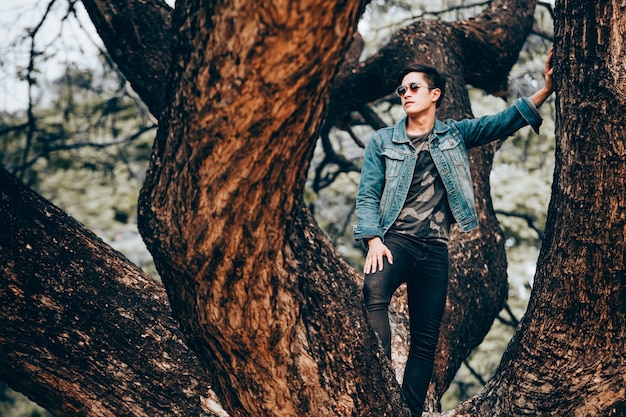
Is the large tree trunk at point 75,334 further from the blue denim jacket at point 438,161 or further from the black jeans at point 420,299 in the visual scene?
the blue denim jacket at point 438,161

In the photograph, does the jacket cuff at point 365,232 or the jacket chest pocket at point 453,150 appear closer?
the jacket cuff at point 365,232

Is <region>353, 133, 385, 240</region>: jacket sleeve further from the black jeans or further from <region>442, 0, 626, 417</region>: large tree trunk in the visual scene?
<region>442, 0, 626, 417</region>: large tree trunk

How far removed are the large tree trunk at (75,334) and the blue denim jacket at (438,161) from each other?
110cm

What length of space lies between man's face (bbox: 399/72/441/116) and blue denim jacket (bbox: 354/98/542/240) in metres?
0.10

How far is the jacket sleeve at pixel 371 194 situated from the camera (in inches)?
119

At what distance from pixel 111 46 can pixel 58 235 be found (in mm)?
1636

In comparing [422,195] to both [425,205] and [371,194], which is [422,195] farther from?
[371,194]

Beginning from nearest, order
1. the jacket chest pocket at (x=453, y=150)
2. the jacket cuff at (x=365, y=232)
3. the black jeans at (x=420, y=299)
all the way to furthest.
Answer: the jacket cuff at (x=365, y=232) < the black jeans at (x=420, y=299) < the jacket chest pocket at (x=453, y=150)

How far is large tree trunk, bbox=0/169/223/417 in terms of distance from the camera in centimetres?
280

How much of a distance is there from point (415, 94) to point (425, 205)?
1.81 feet

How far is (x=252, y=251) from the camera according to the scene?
2277 millimetres

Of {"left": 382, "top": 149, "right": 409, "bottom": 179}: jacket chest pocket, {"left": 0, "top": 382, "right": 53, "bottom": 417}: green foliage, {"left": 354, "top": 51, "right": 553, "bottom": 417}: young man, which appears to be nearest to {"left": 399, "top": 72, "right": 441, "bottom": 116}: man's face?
{"left": 354, "top": 51, "right": 553, "bottom": 417}: young man

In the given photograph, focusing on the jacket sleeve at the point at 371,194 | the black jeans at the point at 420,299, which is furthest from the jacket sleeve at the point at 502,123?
the black jeans at the point at 420,299

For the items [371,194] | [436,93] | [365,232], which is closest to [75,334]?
[365,232]
